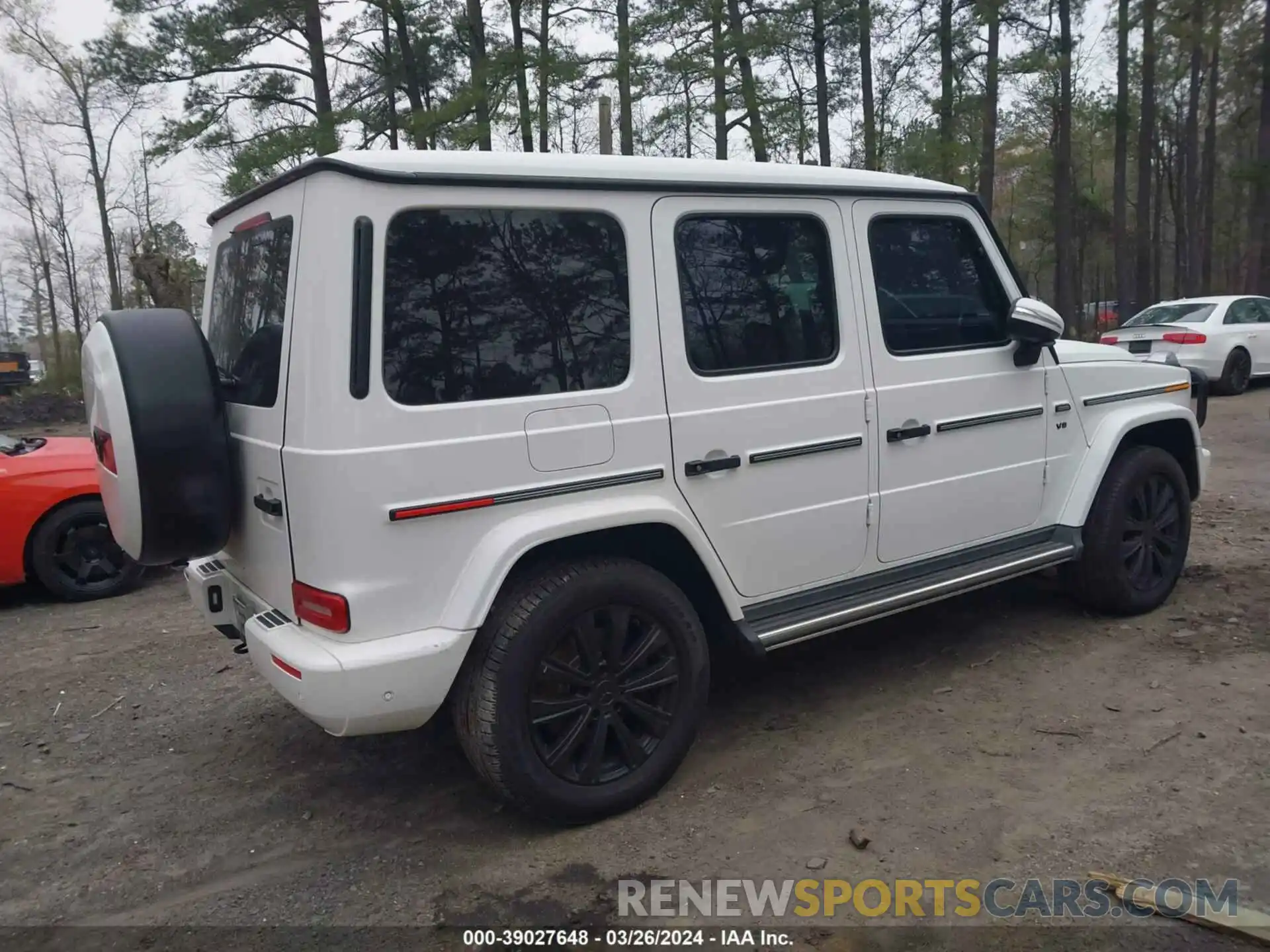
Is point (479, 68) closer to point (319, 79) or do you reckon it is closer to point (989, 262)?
point (319, 79)

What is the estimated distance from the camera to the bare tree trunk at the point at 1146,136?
20145mm

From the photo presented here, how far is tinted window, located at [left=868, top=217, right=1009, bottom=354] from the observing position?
12.4 ft

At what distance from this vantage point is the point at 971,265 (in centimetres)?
410

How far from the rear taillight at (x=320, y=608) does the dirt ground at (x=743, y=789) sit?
0.81m

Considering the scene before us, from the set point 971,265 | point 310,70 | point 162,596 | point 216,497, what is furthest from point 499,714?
point 310,70

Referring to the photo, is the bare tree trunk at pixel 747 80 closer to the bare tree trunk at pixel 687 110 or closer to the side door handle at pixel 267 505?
the bare tree trunk at pixel 687 110

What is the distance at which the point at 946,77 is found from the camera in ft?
65.7

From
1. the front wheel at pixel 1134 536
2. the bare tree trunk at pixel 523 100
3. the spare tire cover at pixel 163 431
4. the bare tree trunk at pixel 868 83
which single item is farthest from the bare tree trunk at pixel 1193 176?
the spare tire cover at pixel 163 431

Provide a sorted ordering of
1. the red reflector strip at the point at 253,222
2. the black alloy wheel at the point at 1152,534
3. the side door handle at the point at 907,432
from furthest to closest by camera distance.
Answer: the black alloy wheel at the point at 1152,534 < the side door handle at the point at 907,432 < the red reflector strip at the point at 253,222

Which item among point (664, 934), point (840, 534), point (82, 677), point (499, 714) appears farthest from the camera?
point (82, 677)

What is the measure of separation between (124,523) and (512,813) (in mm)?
1584

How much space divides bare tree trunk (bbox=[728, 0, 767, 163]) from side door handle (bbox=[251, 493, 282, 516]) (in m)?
17.6

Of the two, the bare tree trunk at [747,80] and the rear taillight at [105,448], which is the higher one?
the bare tree trunk at [747,80]

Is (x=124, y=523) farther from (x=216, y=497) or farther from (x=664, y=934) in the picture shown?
(x=664, y=934)
